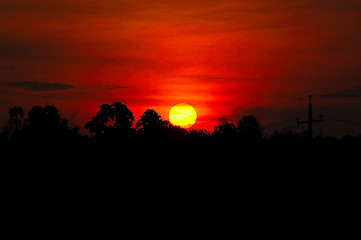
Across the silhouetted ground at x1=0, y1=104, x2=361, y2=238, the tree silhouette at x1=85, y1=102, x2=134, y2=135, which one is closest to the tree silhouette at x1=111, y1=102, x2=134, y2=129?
the tree silhouette at x1=85, y1=102, x2=134, y2=135

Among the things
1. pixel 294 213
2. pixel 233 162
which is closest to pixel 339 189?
pixel 294 213

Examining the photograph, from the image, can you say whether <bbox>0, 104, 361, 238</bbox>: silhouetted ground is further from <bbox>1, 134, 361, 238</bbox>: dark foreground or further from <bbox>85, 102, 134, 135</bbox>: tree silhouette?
<bbox>85, 102, 134, 135</bbox>: tree silhouette

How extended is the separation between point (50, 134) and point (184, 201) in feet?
14.0

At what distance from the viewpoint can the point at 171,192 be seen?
15688 mm

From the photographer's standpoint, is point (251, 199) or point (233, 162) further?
point (233, 162)

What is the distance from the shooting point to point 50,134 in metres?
16.1

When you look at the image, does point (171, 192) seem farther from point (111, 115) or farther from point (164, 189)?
point (111, 115)

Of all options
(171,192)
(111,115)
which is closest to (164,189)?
(171,192)

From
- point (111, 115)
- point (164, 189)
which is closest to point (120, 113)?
point (111, 115)

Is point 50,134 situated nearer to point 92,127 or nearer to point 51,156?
point 51,156

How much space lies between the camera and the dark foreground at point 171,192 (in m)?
13.9

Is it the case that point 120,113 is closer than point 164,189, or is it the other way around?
point 164,189

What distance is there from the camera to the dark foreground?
45.7ft

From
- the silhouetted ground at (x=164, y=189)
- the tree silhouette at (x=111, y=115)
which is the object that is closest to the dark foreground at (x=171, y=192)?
the silhouetted ground at (x=164, y=189)
